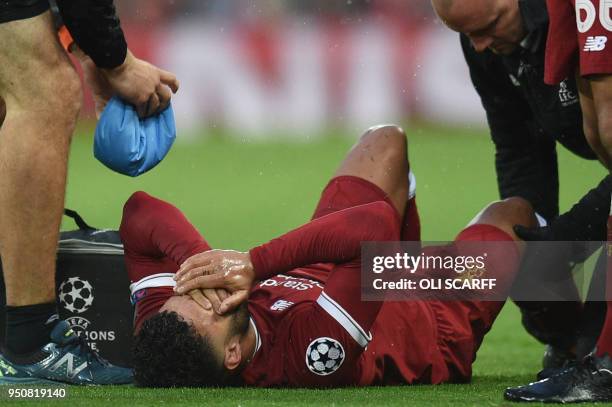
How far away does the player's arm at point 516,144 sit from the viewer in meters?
5.23

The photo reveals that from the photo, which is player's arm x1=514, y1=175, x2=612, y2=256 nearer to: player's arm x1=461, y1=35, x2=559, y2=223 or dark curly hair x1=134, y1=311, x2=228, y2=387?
player's arm x1=461, y1=35, x2=559, y2=223

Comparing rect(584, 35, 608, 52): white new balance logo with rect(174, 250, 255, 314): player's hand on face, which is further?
rect(174, 250, 255, 314): player's hand on face

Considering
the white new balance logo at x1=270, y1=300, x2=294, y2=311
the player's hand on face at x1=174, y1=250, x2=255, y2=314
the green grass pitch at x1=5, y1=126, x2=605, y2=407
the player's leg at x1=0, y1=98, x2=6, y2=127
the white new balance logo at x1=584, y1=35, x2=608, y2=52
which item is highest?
the white new balance logo at x1=584, y1=35, x2=608, y2=52

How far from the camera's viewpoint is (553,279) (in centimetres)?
457

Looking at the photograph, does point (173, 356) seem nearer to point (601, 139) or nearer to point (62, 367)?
point (62, 367)

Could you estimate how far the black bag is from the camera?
4.27m

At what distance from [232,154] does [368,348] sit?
1018 centimetres

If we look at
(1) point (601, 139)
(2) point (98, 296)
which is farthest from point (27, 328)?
(1) point (601, 139)

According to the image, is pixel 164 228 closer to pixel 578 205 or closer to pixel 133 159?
pixel 133 159

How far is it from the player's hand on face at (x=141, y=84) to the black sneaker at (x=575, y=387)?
1672 mm

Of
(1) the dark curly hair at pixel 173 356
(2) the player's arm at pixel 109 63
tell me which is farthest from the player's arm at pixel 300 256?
(2) the player's arm at pixel 109 63

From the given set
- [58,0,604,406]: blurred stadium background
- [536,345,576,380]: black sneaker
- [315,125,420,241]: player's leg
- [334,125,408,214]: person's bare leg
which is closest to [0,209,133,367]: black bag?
[315,125,420,241]: player's leg

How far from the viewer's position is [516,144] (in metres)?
5.31

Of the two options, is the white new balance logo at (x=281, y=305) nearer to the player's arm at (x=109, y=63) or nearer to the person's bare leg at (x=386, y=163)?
the person's bare leg at (x=386, y=163)
